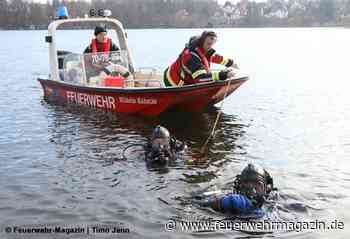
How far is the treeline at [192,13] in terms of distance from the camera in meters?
96.5

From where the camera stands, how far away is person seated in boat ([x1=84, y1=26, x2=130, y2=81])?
14633 mm

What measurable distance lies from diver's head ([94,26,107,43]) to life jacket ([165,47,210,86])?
8.18 ft

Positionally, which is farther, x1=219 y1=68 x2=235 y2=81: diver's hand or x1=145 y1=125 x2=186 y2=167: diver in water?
x1=219 y1=68 x2=235 y2=81: diver's hand

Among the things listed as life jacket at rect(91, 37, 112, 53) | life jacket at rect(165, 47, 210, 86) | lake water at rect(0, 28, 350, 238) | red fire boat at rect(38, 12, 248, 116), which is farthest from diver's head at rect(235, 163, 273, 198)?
life jacket at rect(91, 37, 112, 53)

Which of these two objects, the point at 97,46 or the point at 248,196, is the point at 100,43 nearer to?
the point at 97,46

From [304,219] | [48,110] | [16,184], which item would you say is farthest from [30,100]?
[304,219]

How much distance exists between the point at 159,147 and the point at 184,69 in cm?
370

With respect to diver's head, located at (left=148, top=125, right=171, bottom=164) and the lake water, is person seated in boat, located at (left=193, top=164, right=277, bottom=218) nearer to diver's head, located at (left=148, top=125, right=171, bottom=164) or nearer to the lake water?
Result: the lake water

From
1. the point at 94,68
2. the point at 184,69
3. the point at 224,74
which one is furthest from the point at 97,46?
the point at 224,74

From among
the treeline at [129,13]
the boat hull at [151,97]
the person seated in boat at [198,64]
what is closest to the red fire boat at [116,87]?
the boat hull at [151,97]

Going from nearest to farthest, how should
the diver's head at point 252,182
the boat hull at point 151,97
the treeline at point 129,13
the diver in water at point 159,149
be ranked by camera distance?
the diver's head at point 252,182 → the diver in water at point 159,149 → the boat hull at point 151,97 → the treeline at point 129,13

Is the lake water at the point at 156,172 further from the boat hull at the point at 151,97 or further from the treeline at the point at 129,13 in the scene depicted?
the treeline at the point at 129,13

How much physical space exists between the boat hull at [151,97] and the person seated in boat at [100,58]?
2.45 feet

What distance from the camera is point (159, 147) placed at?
9367mm
